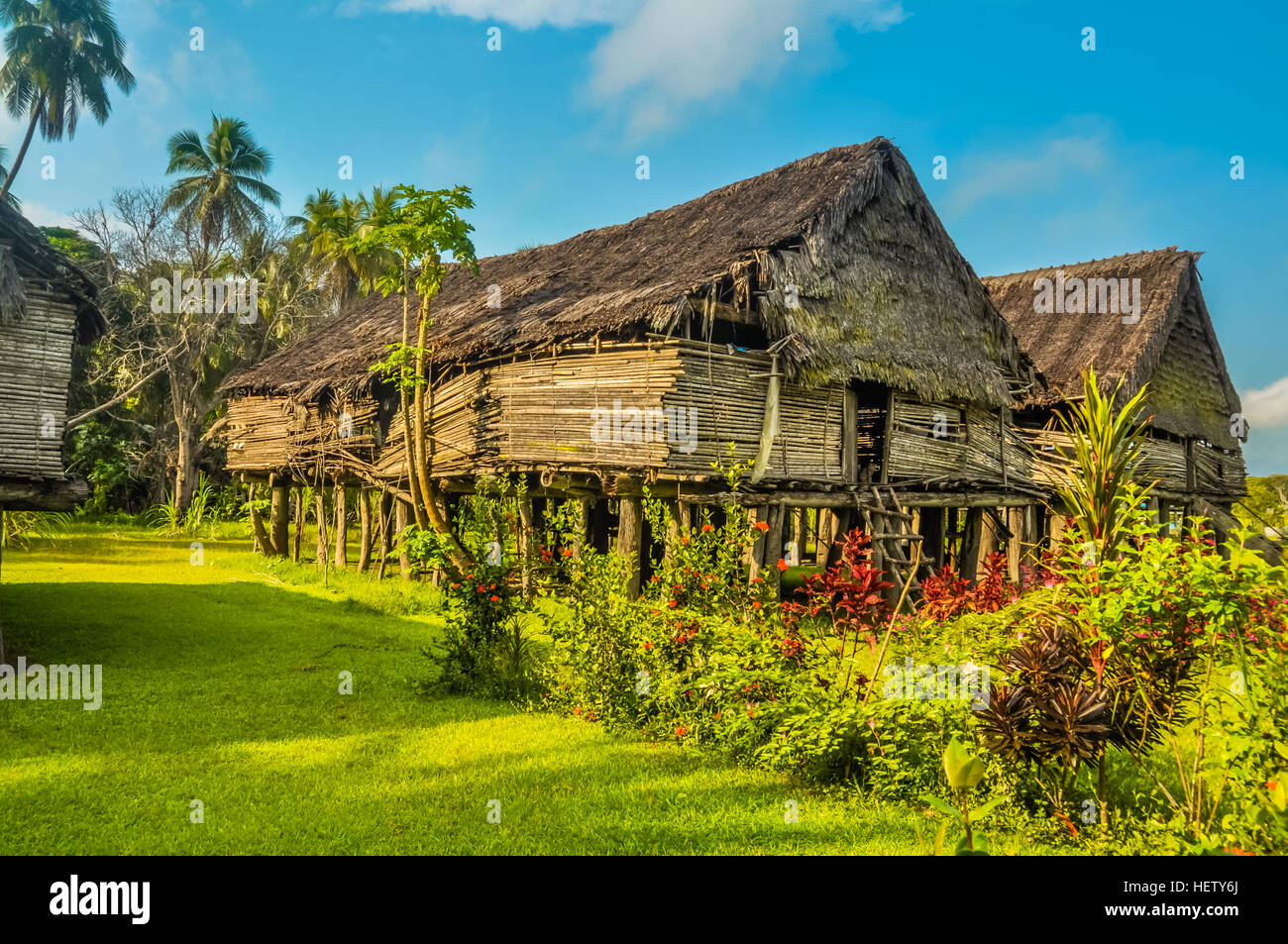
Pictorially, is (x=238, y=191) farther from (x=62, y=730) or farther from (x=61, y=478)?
(x=62, y=730)

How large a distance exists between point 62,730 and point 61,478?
3.56m

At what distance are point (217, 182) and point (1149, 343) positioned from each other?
3286 centimetres

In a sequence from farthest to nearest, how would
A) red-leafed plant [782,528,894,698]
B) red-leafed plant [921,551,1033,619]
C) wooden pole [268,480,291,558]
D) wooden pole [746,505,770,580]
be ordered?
wooden pole [268,480,291,558] → wooden pole [746,505,770,580] → red-leafed plant [921,551,1033,619] → red-leafed plant [782,528,894,698]

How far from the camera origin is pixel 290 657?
1073 cm

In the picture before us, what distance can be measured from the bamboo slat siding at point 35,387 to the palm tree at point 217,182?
26.4m

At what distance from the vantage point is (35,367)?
9.95m

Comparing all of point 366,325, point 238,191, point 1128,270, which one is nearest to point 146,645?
point 366,325

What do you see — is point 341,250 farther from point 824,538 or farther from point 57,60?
point 824,538

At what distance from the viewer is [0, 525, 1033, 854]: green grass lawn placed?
5.22 metres

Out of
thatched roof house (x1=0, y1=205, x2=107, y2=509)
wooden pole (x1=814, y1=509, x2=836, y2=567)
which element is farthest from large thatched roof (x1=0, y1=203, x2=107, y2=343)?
wooden pole (x1=814, y1=509, x2=836, y2=567)

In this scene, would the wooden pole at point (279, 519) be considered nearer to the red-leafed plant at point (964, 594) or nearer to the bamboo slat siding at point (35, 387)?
the bamboo slat siding at point (35, 387)

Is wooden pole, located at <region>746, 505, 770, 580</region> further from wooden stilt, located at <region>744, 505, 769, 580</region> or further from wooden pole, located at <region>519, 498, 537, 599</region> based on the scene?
wooden pole, located at <region>519, 498, 537, 599</region>

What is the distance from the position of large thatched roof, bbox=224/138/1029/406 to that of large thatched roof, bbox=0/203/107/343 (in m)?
6.13

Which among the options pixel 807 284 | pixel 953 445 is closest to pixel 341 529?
pixel 807 284
